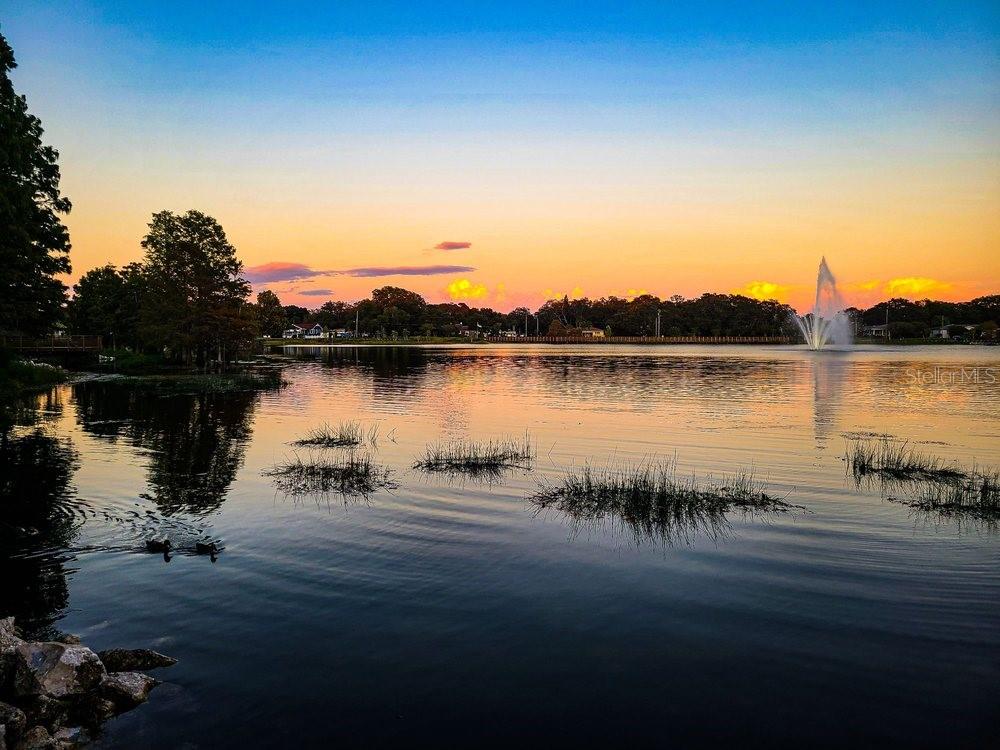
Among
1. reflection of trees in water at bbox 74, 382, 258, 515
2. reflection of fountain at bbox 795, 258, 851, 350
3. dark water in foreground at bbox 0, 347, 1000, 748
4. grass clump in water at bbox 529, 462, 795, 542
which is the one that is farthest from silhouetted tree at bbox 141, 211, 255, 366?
reflection of fountain at bbox 795, 258, 851, 350

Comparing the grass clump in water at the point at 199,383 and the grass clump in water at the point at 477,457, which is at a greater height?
the grass clump in water at the point at 199,383

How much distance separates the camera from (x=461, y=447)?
101 feet

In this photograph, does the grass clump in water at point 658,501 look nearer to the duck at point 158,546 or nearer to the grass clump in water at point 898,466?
the grass clump in water at point 898,466

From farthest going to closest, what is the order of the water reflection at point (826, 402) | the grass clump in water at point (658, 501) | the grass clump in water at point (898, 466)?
1. the water reflection at point (826, 402)
2. the grass clump in water at point (898, 466)
3. the grass clump in water at point (658, 501)

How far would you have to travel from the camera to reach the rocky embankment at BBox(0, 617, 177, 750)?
8.21 meters

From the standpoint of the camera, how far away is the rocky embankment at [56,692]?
821 centimetres

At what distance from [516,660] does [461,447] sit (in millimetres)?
19852

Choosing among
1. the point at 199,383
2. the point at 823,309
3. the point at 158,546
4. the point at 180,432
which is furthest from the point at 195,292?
the point at 823,309

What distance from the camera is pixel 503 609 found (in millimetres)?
13109

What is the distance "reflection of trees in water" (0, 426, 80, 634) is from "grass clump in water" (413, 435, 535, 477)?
12.2 metres

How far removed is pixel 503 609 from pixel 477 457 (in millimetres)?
14734

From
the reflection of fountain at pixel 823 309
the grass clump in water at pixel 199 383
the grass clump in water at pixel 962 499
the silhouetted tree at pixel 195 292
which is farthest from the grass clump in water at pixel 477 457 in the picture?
the reflection of fountain at pixel 823 309

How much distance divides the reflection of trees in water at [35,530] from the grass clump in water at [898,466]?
2401cm

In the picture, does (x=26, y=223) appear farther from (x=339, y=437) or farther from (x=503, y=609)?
(x=503, y=609)
